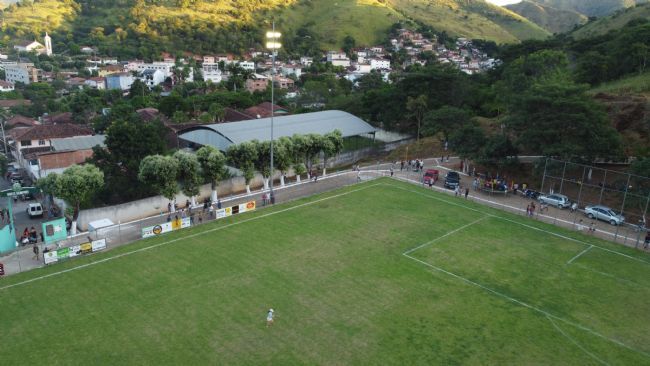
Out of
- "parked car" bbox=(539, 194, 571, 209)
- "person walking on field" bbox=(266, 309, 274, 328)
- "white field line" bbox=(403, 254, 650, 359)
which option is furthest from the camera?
"parked car" bbox=(539, 194, 571, 209)

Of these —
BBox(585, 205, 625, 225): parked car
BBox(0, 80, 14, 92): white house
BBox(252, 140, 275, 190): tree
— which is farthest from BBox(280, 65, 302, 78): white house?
BBox(585, 205, 625, 225): parked car

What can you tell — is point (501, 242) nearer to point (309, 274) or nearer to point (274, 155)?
point (309, 274)

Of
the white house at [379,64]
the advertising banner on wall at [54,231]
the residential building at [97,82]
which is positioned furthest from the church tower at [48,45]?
the advertising banner on wall at [54,231]

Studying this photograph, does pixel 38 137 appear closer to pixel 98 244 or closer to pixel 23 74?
pixel 98 244

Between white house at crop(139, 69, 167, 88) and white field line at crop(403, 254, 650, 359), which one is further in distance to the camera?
white house at crop(139, 69, 167, 88)

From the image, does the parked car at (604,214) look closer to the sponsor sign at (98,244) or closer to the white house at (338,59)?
the sponsor sign at (98,244)

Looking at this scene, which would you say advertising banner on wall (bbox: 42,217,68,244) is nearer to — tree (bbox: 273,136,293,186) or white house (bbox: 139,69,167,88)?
tree (bbox: 273,136,293,186)
